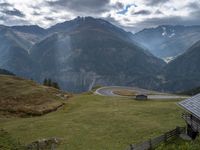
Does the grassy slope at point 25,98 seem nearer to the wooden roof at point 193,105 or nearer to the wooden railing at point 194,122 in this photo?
the wooden railing at point 194,122

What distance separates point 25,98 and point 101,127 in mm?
43580

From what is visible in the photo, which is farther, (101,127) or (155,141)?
(101,127)

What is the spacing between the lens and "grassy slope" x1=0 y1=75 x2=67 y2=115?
92875mm

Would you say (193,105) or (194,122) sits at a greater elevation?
(193,105)

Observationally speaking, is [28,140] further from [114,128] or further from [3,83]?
[3,83]

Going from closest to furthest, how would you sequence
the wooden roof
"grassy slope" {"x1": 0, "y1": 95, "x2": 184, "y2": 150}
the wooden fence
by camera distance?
the wooden fence
the wooden roof
"grassy slope" {"x1": 0, "y1": 95, "x2": 184, "y2": 150}

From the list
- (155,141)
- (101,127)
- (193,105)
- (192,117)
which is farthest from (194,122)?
(101,127)

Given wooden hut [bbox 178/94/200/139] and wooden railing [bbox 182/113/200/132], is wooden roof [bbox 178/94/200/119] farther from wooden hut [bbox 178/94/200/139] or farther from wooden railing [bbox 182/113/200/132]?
wooden railing [bbox 182/113/200/132]

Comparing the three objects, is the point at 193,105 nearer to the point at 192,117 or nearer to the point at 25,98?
the point at 192,117

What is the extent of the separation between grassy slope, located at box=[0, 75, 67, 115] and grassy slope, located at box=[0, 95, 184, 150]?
9133 millimetres

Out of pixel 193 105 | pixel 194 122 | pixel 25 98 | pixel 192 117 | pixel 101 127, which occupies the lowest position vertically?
pixel 101 127

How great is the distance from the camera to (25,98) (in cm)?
10294

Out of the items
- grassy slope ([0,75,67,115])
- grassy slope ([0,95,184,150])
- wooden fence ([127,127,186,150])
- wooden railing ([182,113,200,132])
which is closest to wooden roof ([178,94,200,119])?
wooden railing ([182,113,200,132])

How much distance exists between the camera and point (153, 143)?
46.1 metres
